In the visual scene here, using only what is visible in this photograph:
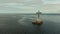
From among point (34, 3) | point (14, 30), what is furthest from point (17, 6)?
point (14, 30)

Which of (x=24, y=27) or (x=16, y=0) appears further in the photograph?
(x=16, y=0)

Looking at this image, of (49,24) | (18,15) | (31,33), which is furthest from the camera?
(18,15)

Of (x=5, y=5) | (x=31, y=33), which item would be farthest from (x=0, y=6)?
(x=31, y=33)

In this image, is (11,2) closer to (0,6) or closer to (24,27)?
(0,6)

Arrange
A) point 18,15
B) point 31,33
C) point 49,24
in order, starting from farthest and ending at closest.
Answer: point 18,15 → point 49,24 → point 31,33

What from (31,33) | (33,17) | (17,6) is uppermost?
(17,6)

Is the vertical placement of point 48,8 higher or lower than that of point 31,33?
higher
